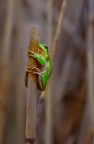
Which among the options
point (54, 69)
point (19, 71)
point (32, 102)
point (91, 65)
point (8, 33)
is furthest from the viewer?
point (54, 69)

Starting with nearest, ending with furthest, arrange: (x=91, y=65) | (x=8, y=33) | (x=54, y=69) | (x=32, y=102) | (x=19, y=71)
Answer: (x=32, y=102) → (x=91, y=65) → (x=8, y=33) → (x=19, y=71) → (x=54, y=69)

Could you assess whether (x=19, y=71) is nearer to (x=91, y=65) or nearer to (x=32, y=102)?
(x=91, y=65)

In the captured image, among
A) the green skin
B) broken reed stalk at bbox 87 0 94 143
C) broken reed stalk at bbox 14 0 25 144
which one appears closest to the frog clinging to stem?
the green skin

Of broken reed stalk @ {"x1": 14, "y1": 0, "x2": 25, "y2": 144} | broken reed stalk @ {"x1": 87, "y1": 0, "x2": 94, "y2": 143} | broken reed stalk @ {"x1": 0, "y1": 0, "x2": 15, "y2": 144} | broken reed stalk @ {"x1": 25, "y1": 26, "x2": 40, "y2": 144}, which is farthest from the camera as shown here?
broken reed stalk @ {"x1": 14, "y1": 0, "x2": 25, "y2": 144}

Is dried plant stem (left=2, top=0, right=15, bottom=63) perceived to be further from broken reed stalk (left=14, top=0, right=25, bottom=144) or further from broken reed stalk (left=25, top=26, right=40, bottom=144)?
broken reed stalk (left=25, top=26, right=40, bottom=144)

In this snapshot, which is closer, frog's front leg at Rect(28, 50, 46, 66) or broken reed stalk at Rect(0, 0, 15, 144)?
frog's front leg at Rect(28, 50, 46, 66)

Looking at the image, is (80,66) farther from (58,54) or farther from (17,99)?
(17,99)

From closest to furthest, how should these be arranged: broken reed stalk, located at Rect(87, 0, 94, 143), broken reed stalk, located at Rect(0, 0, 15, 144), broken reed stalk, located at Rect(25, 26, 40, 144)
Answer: broken reed stalk, located at Rect(25, 26, 40, 144) → broken reed stalk, located at Rect(87, 0, 94, 143) → broken reed stalk, located at Rect(0, 0, 15, 144)

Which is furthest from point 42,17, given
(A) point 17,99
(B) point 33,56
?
(B) point 33,56

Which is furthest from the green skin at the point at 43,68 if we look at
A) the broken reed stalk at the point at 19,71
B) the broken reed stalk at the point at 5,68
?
the broken reed stalk at the point at 19,71

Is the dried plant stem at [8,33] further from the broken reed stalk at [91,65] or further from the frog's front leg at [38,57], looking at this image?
the frog's front leg at [38,57]

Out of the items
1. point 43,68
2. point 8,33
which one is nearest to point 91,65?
point 8,33
